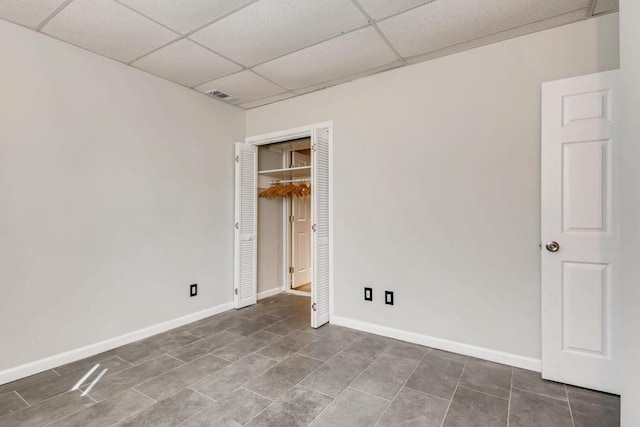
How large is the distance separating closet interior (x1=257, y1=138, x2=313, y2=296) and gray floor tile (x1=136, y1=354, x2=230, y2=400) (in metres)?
1.81

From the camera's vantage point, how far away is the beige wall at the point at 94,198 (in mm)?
2260

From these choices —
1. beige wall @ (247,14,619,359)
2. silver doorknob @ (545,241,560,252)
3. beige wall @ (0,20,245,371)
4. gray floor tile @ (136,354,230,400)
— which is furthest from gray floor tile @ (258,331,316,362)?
silver doorknob @ (545,241,560,252)

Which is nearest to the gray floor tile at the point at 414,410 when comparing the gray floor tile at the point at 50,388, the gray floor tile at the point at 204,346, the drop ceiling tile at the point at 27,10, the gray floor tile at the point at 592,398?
the gray floor tile at the point at 592,398

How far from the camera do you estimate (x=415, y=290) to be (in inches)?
113

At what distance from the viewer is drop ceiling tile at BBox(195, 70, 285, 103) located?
3127 mm

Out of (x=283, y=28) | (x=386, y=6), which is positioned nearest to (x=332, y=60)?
(x=283, y=28)

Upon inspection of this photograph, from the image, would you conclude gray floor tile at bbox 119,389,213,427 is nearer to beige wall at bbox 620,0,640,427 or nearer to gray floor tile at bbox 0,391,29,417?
gray floor tile at bbox 0,391,29,417

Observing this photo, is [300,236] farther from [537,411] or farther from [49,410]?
[537,411]

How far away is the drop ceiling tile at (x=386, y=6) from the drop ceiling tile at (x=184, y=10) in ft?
2.62

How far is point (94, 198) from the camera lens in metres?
2.65

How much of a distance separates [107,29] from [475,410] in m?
3.64

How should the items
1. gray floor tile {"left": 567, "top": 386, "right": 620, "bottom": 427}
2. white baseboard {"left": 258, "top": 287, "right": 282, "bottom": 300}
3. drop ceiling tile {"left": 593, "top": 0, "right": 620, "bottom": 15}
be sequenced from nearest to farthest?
gray floor tile {"left": 567, "top": 386, "right": 620, "bottom": 427}, drop ceiling tile {"left": 593, "top": 0, "right": 620, "bottom": 15}, white baseboard {"left": 258, "top": 287, "right": 282, "bottom": 300}

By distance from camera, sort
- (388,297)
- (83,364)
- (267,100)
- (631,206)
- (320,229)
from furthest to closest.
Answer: (267,100) < (320,229) < (388,297) < (83,364) < (631,206)

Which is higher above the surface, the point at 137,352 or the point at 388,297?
the point at 388,297
